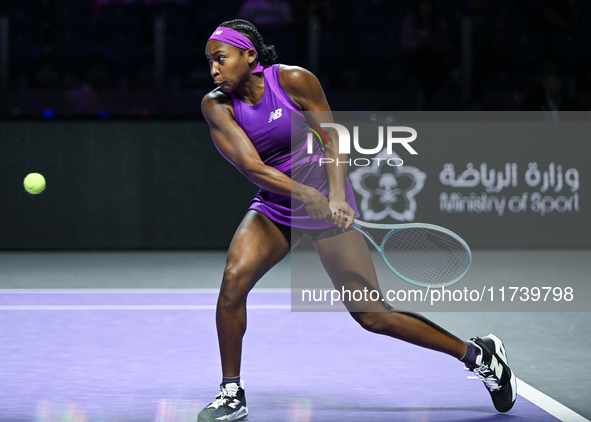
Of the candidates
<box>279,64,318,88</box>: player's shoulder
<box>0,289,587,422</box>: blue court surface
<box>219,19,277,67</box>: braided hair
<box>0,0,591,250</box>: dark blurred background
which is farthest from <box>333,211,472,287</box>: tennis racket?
<box>0,0,591,250</box>: dark blurred background

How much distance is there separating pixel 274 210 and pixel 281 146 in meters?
0.26

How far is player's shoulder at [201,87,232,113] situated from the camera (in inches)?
130

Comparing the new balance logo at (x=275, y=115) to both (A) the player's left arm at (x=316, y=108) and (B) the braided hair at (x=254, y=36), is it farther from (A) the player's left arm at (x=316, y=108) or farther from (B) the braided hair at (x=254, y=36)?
(B) the braided hair at (x=254, y=36)

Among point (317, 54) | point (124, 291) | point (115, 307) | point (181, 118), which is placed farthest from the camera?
point (181, 118)

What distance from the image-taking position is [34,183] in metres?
8.38

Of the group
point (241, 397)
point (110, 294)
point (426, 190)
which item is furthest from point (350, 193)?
point (426, 190)

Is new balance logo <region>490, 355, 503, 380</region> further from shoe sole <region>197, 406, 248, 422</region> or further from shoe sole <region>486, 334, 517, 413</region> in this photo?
shoe sole <region>197, 406, 248, 422</region>

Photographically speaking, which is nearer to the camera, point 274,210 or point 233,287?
point 233,287

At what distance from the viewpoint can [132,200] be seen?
852cm

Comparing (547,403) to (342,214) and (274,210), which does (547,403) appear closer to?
(342,214)

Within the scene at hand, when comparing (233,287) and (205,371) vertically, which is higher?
(233,287)

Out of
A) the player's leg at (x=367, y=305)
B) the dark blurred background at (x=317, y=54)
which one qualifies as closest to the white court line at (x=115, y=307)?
the player's leg at (x=367, y=305)

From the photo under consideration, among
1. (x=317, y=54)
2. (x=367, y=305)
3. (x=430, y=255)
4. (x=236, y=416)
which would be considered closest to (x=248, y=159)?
(x=367, y=305)

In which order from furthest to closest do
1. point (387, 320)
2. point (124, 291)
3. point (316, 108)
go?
1. point (124, 291)
2. point (316, 108)
3. point (387, 320)
